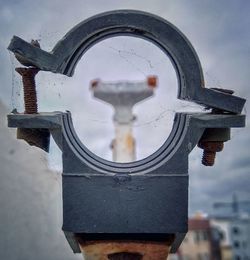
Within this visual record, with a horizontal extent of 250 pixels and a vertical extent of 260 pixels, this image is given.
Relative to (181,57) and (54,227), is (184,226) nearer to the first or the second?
(181,57)

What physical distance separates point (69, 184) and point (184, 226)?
1291 millimetres

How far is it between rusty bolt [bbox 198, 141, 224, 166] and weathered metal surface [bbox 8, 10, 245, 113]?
0.46 meters

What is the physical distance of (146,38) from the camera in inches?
163

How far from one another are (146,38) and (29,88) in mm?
1387

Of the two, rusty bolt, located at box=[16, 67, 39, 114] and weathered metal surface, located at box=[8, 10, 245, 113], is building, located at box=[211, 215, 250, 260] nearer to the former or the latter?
weathered metal surface, located at box=[8, 10, 245, 113]

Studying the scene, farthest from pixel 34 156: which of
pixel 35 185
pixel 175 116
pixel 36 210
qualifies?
pixel 175 116

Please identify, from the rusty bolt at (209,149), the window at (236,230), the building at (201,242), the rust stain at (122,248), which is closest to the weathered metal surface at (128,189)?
the rust stain at (122,248)

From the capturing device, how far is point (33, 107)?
13.7 feet

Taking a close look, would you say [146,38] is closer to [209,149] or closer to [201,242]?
[209,149]

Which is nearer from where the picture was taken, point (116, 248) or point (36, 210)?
point (116, 248)

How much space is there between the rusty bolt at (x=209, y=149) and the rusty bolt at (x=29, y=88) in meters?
1.91

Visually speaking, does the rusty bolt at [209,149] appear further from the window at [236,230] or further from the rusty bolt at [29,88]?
the window at [236,230]

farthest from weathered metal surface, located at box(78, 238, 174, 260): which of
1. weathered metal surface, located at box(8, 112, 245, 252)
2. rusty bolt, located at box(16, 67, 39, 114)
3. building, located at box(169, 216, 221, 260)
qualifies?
building, located at box(169, 216, 221, 260)

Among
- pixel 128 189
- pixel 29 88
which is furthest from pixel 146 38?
pixel 128 189
